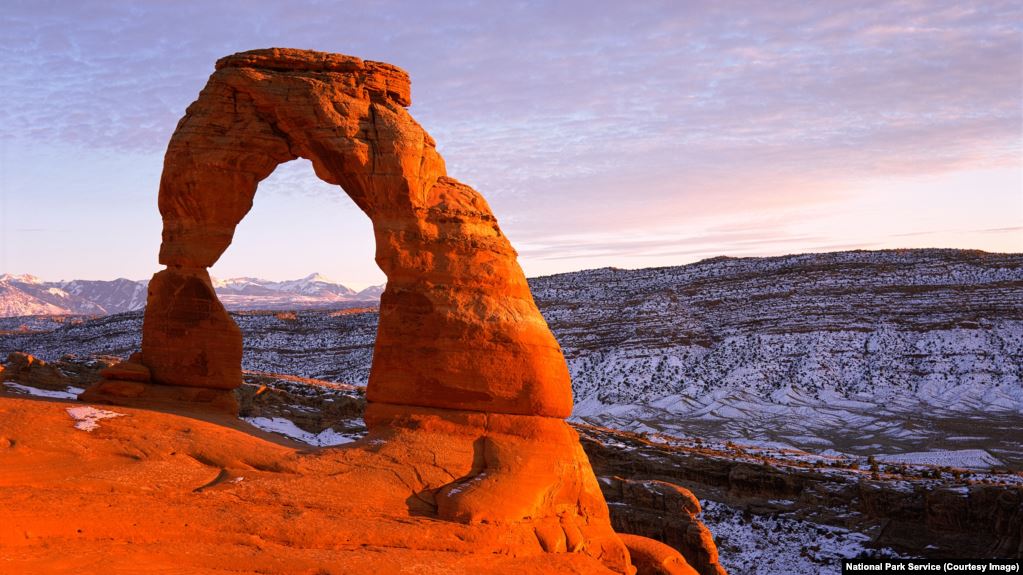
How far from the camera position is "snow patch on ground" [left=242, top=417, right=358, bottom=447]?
2778cm

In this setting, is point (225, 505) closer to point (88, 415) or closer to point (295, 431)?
point (88, 415)

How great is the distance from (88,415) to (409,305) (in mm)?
5045

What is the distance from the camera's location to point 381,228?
1571cm

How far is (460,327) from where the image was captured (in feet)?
50.0

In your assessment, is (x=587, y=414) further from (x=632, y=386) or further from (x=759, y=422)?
(x=759, y=422)

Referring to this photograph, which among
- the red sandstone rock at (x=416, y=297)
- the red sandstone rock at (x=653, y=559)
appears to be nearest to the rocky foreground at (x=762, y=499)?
the red sandstone rock at (x=653, y=559)

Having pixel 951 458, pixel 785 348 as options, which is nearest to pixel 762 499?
pixel 951 458

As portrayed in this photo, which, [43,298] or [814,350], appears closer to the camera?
[814,350]

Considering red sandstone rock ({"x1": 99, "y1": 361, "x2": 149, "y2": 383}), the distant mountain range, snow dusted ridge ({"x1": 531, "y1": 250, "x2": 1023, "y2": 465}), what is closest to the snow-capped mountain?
the distant mountain range

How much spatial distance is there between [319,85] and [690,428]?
37.6 metres

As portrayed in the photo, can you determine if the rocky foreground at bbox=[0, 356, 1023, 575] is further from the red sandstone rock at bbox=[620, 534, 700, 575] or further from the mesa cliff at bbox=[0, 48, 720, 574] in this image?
the mesa cliff at bbox=[0, 48, 720, 574]

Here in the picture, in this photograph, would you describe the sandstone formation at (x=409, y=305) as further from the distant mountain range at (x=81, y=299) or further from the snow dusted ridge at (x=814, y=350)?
the distant mountain range at (x=81, y=299)

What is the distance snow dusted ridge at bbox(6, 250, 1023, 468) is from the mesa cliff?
31.6 metres

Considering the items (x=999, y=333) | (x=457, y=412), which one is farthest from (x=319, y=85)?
(x=999, y=333)
